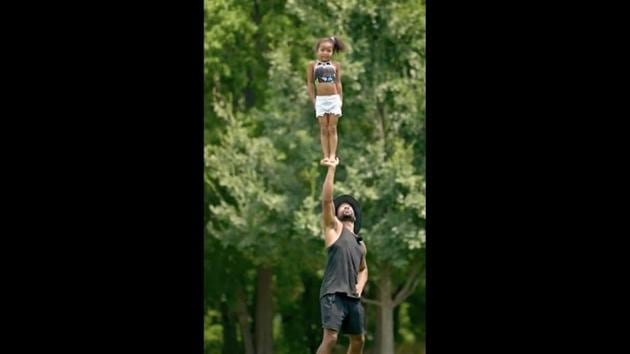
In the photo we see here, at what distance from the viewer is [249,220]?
2841cm

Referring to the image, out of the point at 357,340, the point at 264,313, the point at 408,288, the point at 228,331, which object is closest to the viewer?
the point at 357,340

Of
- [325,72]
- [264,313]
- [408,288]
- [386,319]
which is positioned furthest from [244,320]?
[325,72]

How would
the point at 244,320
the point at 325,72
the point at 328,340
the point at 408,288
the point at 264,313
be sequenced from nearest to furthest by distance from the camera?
the point at 328,340 → the point at 325,72 → the point at 408,288 → the point at 264,313 → the point at 244,320

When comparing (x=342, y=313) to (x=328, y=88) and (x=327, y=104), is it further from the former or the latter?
(x=328, y=88)

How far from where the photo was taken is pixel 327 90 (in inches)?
563

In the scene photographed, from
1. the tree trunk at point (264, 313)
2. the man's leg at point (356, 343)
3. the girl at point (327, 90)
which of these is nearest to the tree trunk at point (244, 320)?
the tree trunk at point (264, 313)

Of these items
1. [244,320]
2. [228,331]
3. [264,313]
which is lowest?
[228,331]

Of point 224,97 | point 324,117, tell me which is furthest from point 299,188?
point 324,117

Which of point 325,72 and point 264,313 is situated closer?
point 325,72

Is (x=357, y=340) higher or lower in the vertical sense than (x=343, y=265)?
lower

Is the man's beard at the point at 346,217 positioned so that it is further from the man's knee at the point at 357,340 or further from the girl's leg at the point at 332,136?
the man's knee at the point at 357,340

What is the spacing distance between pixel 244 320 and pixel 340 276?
17.7 metres

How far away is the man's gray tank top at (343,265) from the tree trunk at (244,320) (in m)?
17.3
